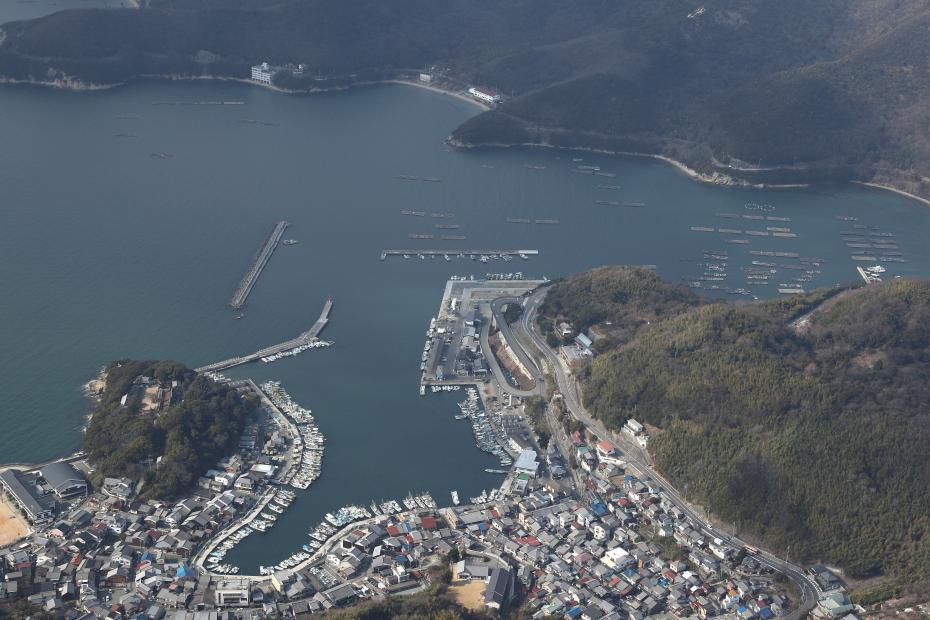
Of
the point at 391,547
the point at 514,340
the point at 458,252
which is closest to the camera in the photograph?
the point at 391,547

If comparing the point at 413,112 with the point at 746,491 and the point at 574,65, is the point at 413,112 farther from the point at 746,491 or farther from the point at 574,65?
the point at 746,491

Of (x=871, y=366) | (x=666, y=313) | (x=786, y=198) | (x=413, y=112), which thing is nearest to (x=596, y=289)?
(x=666, y=313)

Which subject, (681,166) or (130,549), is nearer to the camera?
(130,549)

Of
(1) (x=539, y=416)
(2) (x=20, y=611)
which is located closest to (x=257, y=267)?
(1) (x=539, y=416)

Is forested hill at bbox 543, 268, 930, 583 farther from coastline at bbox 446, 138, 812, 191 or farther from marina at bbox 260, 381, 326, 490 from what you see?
coastline at bbox 446, 138, 812, 191

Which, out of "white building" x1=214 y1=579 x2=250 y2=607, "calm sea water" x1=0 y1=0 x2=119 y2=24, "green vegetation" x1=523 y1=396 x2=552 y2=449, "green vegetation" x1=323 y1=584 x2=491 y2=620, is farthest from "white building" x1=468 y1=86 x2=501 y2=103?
"white building" x1=214 y1=579 x2=250 y2=607

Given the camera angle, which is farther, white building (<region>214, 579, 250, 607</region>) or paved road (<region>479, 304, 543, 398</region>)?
paved road (<region>479, 304, 543, 398</region>)

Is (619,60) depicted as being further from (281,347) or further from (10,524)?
(10,524)
